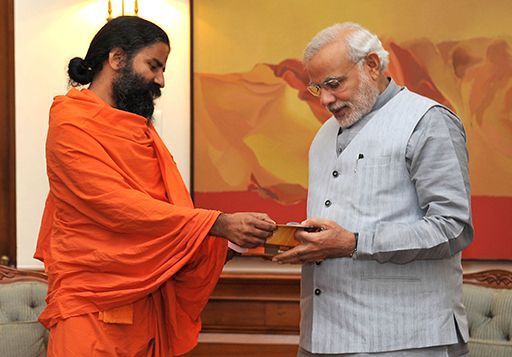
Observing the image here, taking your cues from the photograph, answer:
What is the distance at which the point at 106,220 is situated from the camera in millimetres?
2791

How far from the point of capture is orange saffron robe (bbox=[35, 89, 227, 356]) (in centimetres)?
278

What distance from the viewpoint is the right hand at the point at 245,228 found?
269cm

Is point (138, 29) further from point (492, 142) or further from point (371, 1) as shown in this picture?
point (492, 142)

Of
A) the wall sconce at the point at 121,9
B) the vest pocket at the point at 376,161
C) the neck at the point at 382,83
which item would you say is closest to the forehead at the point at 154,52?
the neck at the point at 382,83

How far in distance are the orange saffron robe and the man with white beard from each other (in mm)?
481

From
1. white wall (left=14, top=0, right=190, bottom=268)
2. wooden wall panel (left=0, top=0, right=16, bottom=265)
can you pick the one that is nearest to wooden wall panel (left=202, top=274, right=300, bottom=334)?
white wall (left=14, top=0, right=190, bottom=268)

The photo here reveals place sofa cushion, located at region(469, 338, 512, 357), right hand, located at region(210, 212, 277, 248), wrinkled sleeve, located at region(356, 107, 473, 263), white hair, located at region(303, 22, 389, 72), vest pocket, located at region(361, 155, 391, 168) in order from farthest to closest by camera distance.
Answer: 1. sofa cushion, located at region(469, 338, 512, 357)
2. right hand, located at region(210, 212, 277, 248)
3. white hair, located at region(303, 22, 389, 72)
4. vest pocket, located at region(361, 155, 391, 168)
5. wrinkled sleeve, located at region(356, 107, 473, 263)

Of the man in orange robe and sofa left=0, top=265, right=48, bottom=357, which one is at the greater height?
the man in orange robe

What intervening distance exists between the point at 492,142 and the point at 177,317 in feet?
6.89

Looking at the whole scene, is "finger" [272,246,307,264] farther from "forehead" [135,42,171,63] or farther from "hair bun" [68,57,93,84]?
"hair bun" [68,57,93,84]

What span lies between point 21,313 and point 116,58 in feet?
4.71

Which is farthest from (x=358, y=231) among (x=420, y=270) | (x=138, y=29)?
(x=138, y=29)

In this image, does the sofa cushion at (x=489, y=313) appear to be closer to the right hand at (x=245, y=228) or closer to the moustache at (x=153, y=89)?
the right hand at (x=245, y=228)

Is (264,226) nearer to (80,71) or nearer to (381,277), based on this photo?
(381,277)
